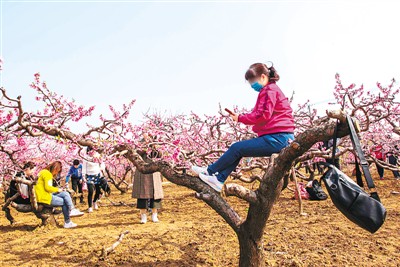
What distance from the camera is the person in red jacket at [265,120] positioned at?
275 centimetres

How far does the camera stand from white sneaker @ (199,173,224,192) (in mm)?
3059

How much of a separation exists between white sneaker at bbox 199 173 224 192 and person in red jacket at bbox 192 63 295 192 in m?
0.16

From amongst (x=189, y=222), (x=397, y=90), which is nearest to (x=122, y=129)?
(x=189, y=222)

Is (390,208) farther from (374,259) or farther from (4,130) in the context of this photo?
(4,130)

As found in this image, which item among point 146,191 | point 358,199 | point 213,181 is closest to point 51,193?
point 146,191

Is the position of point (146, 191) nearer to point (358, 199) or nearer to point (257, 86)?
point (257, 86)

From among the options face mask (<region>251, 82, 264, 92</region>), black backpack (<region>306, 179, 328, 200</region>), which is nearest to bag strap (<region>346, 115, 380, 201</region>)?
face mask (<region>251, 82, 264, 92</region>)

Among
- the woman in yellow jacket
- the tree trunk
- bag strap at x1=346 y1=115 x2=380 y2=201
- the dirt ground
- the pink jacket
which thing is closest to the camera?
bag strap at x1=346 y1=115 x2=380 y2=201

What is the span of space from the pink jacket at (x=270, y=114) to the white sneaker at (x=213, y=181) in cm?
64

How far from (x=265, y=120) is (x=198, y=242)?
2499 mm

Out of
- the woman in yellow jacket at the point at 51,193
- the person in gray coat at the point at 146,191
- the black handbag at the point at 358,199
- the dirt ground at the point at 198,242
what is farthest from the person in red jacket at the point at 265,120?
the woman in yellow jacket at the point at 51,193

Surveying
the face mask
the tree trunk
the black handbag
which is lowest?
the tree trunk

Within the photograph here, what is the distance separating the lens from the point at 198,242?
4.49 m

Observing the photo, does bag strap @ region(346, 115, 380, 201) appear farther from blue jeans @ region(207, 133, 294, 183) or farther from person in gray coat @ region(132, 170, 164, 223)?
person in gray coat @ region(132, 170, 164, 223)
